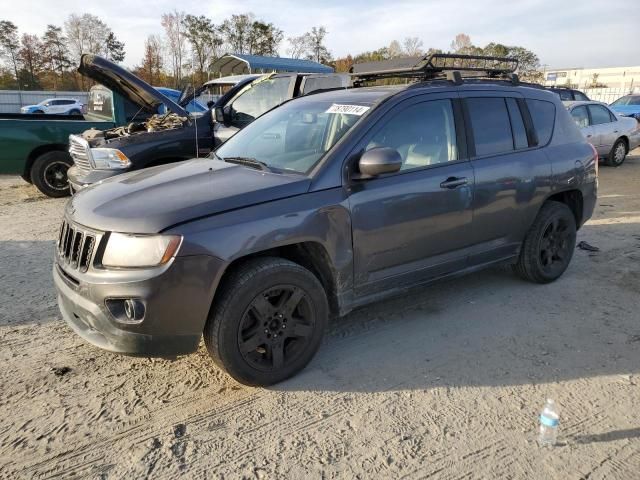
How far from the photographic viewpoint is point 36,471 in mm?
2391

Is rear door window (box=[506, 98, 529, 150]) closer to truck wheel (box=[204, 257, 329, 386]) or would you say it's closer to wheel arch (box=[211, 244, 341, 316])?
wheel arch (box=[211, 244, 341, 316])

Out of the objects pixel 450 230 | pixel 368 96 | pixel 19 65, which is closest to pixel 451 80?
pixel 368 96

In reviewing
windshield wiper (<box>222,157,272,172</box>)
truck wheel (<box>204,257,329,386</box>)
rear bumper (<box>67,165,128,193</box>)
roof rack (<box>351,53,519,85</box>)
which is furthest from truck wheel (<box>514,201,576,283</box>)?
rear bumper (<box>67,165,128,193</box>)

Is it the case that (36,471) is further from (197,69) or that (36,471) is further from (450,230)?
(197,69)

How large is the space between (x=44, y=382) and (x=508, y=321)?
11.0 feet

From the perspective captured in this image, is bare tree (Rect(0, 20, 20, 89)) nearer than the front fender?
No

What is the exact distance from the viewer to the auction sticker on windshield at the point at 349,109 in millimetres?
3490

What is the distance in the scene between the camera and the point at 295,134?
3.79 m

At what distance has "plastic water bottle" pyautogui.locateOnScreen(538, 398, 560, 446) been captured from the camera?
250 cm

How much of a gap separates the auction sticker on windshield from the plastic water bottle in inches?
85.3

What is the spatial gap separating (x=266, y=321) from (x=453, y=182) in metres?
1.77

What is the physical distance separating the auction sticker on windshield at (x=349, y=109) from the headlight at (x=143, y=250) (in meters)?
1.61

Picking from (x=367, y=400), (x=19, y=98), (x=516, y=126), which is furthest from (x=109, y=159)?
(x=19, y=98)

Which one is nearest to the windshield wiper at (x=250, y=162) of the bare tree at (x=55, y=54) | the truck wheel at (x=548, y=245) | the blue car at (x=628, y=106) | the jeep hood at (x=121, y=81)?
the truck wheel at (x=548, y=245)
